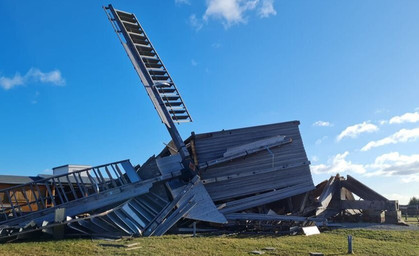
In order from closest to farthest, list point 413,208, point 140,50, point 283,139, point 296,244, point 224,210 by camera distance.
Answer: point 296,244 < point 224,210 < point 283,139 < point 140,50 < point 413,208

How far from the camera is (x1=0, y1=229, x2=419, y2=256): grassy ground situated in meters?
10.8

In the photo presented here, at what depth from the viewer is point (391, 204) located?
19.2m

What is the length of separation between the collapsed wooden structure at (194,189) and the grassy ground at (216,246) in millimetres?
1550

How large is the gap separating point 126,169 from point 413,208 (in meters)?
18.8

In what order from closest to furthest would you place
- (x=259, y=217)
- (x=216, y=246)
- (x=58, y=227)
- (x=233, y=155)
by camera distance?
(x=216, y=246), (x=58, y=227), (x=259, y=217), (x=233, y=155)

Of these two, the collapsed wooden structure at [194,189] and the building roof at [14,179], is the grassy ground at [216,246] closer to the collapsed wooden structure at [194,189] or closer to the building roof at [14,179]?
the collapsed wooden structure at [194,189]

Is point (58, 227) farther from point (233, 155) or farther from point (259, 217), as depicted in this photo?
point (233, 155)

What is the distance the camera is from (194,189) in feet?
55.2

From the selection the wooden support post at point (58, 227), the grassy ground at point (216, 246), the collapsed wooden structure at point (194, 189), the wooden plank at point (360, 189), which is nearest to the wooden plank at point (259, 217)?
the collapsed wooden structure at point (194, 189)

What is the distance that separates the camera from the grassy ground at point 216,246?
35.3 ft

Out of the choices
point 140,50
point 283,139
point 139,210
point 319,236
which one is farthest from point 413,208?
point 140,50

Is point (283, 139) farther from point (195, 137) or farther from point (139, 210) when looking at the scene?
point (139, 210)

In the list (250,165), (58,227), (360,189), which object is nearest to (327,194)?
(360,189)

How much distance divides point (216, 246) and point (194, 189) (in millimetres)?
5338
